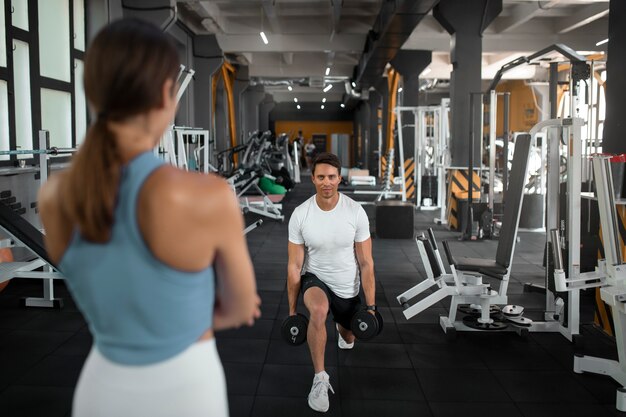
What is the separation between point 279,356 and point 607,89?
2.82m

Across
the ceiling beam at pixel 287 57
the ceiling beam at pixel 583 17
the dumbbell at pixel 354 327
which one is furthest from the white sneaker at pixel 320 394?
the ceiling beam at pixel 287 57

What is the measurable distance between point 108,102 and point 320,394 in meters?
2.15

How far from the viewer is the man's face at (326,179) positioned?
117 inches

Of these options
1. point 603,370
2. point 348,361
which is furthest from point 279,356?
point 603,370

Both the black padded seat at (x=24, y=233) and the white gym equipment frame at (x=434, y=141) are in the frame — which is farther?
the white gym equipment frame at (x=434, y=141)

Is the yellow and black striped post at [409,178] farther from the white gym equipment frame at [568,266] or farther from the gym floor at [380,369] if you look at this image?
the white gym equipment frame at [568,266]

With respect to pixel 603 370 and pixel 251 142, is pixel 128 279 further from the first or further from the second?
pixel 251 142

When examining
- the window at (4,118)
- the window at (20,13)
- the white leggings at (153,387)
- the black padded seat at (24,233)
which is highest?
the window at (20,13)

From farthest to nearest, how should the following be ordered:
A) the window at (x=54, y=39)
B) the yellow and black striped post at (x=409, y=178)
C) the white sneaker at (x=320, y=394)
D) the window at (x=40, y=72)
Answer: the yellow and black striped post at (x=409, y=178)
the window at (x=54, y=39)
the window at (x=40, y=72)
the white sneaker at (x=320, y=394)

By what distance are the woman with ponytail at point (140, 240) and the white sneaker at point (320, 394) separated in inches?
73.1

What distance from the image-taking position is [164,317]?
37.3 inches

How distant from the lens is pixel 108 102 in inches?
36.3

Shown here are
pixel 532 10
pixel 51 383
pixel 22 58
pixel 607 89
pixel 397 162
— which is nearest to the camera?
pixel 51 383

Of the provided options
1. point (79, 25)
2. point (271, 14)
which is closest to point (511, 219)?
point (79, 25)
